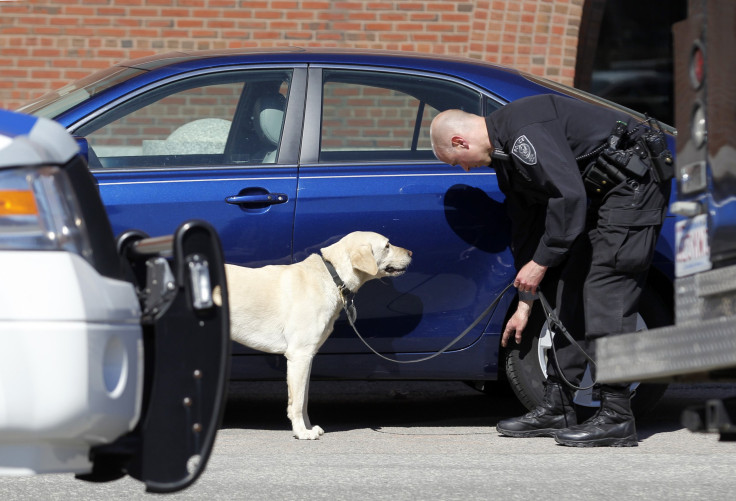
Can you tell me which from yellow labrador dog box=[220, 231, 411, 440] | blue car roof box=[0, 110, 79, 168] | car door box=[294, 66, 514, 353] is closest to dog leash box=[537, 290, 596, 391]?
car door box=[294, 66, 514, 353]

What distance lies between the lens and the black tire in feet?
17.8

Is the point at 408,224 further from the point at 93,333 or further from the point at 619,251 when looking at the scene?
the point at 93,333

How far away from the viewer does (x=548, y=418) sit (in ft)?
18.0

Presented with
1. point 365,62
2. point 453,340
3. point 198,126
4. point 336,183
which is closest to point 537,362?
point 453,340

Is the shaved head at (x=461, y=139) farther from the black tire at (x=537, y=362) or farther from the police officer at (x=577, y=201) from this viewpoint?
the black tire at (x=537, y=362)

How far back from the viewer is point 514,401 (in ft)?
22.1

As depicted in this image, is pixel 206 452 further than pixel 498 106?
No

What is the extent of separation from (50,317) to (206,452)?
1.72 ft

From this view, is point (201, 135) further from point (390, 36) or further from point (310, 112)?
point (390, 36)

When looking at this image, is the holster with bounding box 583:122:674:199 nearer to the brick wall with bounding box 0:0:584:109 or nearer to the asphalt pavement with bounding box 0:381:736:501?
the asphalt pavement with bounding box 0:381:736:501

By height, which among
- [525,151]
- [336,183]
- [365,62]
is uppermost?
[365,62]

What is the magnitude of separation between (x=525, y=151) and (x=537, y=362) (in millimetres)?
1156

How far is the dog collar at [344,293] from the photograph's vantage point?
5250 mm

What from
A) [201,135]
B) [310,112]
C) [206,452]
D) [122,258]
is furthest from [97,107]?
[206,452]
